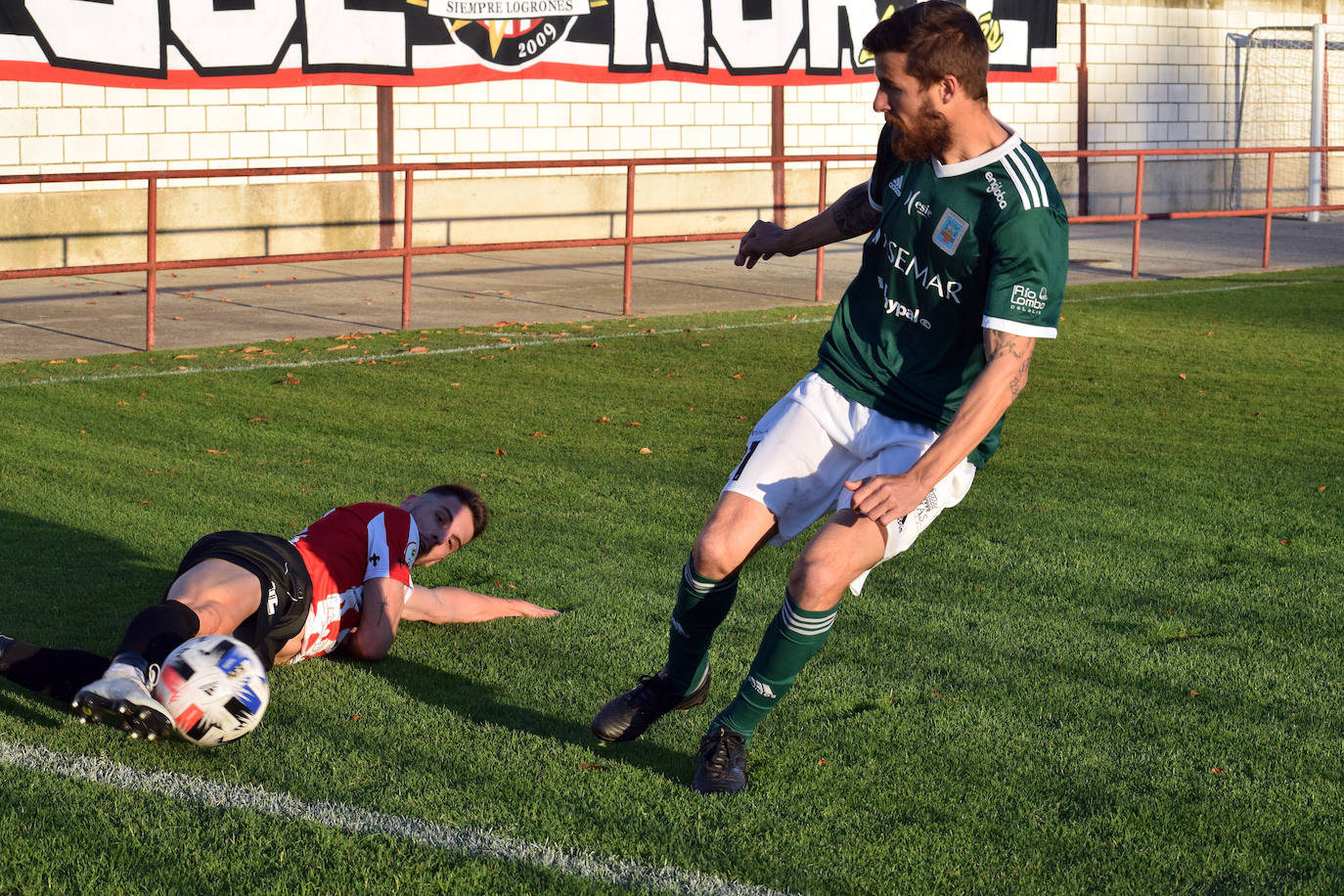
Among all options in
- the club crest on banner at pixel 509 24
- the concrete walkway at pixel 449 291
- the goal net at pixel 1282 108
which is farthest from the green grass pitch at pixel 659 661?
the goal net at pixel 1282 108

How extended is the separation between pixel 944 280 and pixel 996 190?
0.26m

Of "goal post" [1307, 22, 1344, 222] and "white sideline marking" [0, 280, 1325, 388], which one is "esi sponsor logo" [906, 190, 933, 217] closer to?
"white sideline marking" [0, 280, 1325, 388]

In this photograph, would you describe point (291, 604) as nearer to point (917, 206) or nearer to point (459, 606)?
point (459, 606)

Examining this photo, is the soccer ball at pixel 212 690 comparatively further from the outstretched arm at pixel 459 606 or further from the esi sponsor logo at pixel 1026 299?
the esi sponsor logo at pixel 1026 299

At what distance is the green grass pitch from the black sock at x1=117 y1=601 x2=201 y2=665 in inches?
10.1

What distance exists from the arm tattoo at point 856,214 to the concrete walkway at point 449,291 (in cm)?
756

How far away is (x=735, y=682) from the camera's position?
4.64 m

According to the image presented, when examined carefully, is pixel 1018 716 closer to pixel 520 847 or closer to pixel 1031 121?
pixel 520 847

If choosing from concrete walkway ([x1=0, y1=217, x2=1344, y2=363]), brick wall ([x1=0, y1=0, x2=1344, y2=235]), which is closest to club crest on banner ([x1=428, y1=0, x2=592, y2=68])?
brick wall ([x1=0, y1=0, x2=1344, y2=235])

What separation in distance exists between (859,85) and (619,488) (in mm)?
15154

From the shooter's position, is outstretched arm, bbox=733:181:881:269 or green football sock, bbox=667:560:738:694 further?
outstretched arm, bbox=733:181:881:269

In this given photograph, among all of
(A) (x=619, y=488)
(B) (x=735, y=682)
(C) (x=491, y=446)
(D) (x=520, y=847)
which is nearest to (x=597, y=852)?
(D) (x=520, y=847)

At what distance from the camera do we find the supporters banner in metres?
15.2

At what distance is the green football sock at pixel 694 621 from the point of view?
12.9ft
